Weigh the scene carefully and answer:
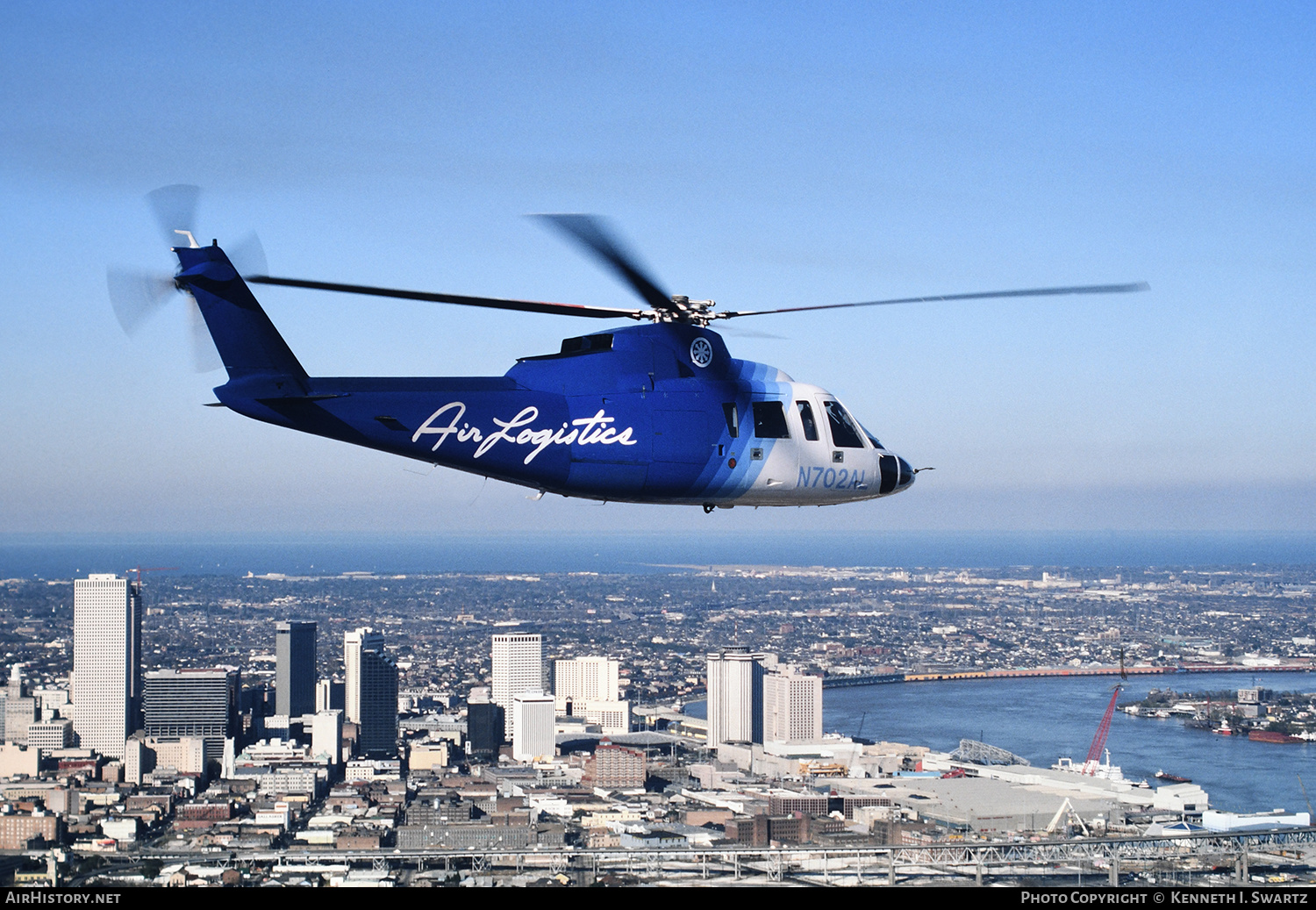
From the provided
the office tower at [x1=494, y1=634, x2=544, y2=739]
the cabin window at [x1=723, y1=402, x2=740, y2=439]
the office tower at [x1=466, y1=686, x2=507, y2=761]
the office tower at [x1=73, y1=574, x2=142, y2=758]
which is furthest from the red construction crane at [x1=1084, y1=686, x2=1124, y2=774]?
the cabin window at [x1=723, y1=402, x2=740, y2=439]

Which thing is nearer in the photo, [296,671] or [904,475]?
[904,475]

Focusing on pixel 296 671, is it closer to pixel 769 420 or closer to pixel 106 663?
pixel 106 663

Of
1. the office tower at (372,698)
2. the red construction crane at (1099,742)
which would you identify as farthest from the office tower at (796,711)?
the office tower at (372,698)

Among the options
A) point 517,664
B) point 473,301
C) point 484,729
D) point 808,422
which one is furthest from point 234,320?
point 517,664

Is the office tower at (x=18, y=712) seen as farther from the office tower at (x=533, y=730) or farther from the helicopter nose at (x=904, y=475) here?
the helicopter nose at (x=904, y=475)

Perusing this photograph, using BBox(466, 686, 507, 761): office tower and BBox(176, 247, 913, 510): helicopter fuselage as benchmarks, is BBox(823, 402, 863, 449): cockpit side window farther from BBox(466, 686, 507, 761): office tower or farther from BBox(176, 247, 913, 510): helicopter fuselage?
BBox(466, 686, 507, 761): office tower

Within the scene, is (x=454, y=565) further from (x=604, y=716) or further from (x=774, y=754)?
(x=774, y=754)

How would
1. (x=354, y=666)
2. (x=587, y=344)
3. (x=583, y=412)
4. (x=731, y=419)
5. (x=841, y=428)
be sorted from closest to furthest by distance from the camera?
(x=583, y=412)
(x=587, y=344)
(x=731, y=419)
(x=841, y=428)
(x=354, y=666)

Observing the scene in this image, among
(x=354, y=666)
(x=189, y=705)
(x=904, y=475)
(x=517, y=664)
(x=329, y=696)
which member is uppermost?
(x=904, y=475)

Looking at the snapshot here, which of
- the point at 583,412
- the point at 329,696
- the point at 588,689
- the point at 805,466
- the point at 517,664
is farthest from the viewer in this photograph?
the point at 588,689
